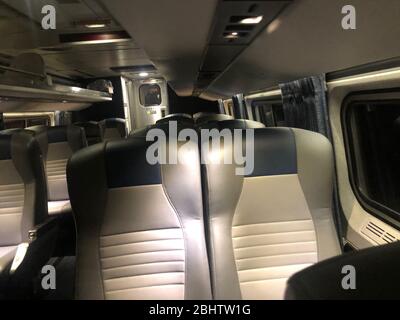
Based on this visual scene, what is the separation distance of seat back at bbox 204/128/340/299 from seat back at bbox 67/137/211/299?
3.6 inches

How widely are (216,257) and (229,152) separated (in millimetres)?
511

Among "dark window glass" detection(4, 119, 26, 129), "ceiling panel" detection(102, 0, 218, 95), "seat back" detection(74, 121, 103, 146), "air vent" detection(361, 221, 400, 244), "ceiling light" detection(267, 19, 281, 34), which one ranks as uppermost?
"ceiling panel" detection(102, 0, 218, 95)

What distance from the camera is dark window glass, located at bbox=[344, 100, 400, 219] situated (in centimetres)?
209

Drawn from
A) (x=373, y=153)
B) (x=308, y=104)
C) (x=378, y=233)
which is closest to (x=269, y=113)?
(x=308, y=104)

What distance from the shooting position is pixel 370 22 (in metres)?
Answer: 1.04

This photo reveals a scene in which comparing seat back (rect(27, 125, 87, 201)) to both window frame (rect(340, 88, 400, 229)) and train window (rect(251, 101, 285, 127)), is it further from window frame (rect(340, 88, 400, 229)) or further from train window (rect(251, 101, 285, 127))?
window frame (rect(340, 88, 400, 229))

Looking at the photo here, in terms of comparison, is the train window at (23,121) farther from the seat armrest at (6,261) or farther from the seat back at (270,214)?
the seat back at (270,214)

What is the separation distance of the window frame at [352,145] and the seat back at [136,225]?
100cm

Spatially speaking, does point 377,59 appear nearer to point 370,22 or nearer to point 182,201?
point 370,22

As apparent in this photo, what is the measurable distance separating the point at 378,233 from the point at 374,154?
1.79 ft

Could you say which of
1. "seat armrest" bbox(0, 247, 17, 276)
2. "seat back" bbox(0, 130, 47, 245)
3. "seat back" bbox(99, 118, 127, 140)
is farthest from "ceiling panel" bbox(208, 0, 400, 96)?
"seat back" bbox(99, 118, 127, 140)

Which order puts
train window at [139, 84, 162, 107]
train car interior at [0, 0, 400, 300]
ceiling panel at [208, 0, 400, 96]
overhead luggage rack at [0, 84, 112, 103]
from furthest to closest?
train window at [139, 84, 162, 107] < overhead luggage rack at [0, 84, 112, 103] < train car interior at [0, 0, 400, 300] < ceiling panel at [208, 0, 400, 96]

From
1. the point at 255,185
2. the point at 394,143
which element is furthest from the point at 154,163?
the point at 394,143

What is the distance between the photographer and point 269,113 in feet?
16.4
